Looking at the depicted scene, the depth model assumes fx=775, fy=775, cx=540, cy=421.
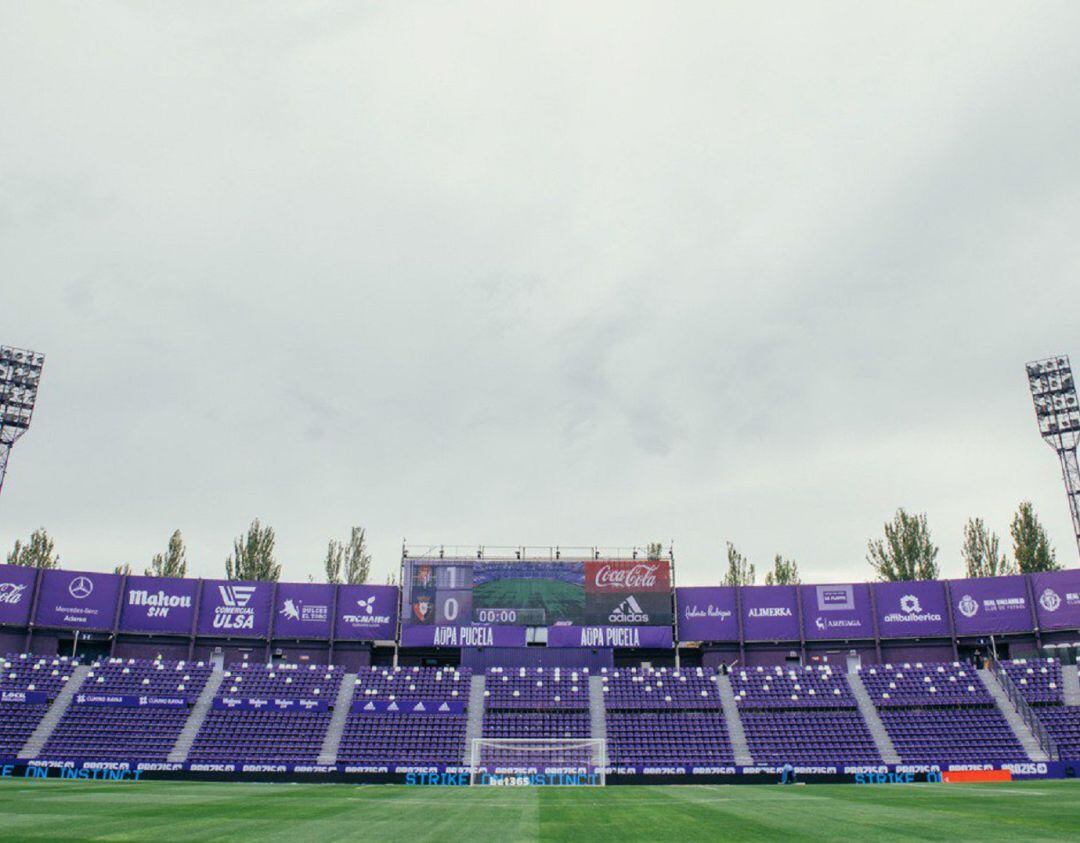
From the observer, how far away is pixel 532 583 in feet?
195

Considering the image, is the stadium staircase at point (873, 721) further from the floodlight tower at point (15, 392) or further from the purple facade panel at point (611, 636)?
the floodlight tower at point (15, 392)

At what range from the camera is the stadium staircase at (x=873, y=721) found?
161 feet

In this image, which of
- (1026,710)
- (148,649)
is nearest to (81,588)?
(148,649)

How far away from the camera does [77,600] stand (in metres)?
59.7

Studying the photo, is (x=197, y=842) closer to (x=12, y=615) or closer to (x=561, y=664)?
(x=561, y=664)

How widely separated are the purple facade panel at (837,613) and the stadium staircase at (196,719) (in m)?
44.8

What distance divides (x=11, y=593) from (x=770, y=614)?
58.3 m

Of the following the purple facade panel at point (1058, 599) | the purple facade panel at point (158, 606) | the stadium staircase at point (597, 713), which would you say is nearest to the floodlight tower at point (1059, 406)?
the purple facade panel at point (1058, 599)

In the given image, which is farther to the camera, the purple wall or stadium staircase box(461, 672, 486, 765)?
the purple wall

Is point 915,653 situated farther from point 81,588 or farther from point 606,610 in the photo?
point 81,588

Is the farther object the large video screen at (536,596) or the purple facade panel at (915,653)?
the purple facade panel at (915,653)

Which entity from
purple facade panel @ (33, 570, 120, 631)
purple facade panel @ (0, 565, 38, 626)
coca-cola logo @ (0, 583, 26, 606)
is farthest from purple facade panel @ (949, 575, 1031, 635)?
coca-cola logo @ (0, 583, 26, 606)

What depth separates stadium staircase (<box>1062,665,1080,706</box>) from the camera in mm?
52844

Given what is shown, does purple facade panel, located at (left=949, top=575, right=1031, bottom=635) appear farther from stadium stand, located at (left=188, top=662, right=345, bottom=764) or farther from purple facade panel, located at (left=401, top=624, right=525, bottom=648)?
stadium stand, located at (left=188, top=662, right=345, bottom=764)
